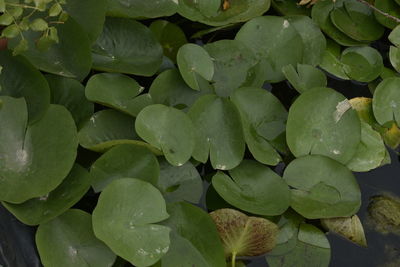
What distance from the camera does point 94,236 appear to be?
1203 mm

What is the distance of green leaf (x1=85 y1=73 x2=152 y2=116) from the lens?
132 centimetres

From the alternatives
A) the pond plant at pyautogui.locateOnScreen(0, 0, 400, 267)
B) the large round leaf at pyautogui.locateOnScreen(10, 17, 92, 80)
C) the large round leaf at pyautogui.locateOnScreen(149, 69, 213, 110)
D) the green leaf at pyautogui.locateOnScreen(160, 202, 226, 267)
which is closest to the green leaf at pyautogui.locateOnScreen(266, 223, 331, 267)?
the pond plant at pyautogui.locateOnScreen(0, 0, 400, 267)

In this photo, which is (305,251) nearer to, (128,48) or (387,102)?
(387,102)

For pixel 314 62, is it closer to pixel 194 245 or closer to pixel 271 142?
pixel 271 142

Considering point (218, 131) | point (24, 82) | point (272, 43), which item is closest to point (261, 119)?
point (218, 131)

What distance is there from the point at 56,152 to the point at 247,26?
627 mm

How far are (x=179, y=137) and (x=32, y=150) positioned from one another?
31cm

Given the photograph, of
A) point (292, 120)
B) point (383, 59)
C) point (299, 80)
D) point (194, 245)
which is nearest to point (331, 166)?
point (292, 120)

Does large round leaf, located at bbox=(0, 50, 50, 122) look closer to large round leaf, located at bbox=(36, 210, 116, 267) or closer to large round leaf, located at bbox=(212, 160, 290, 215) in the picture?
large round leaf, located at bbox=(36, 210, 116, 267)

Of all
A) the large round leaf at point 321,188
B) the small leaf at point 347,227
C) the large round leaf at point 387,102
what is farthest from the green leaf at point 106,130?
the large round leaf at point 387,102

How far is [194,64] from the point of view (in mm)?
1448

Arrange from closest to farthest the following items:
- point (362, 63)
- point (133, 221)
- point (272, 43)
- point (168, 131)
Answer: point (133, 221)
point (168, 131)
point (272, 43)
point (362, 63)

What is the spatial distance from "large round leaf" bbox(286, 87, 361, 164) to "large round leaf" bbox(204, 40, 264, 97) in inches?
5.6

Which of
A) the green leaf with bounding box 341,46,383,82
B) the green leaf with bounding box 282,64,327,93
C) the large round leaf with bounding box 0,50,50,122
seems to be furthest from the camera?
the green leaf with bounding box 341,46,383,82
